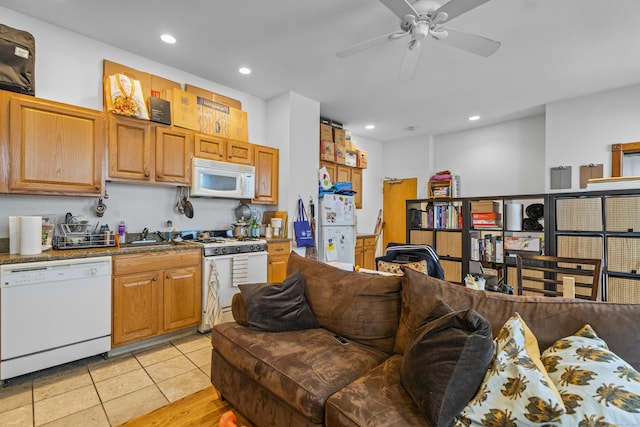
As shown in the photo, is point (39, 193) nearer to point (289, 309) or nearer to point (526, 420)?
point (289, 309)

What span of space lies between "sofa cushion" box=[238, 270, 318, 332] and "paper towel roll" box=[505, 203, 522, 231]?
9.71 ft

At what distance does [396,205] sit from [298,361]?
5012 mm

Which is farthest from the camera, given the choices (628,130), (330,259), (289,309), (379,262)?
(330,259)

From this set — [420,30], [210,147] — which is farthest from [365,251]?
[420,30]

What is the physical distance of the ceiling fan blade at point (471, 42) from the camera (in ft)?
6.89

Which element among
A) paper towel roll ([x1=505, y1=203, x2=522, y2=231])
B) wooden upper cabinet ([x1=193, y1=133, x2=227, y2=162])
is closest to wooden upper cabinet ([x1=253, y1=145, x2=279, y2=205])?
wooden upper cabinet ([x1=193, y1=133, x2=227, y2=162])

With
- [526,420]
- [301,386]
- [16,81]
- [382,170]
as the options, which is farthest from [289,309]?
[382,170]

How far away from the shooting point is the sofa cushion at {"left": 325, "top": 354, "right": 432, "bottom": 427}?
1.12 m

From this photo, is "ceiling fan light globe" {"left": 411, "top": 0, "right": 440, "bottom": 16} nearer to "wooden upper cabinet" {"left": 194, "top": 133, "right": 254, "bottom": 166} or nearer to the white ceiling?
the white ceiling

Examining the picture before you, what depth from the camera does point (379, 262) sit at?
270 cm

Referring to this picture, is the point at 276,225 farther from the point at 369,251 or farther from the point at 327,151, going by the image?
the point at 369,251

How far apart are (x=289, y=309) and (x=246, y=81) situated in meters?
2.92

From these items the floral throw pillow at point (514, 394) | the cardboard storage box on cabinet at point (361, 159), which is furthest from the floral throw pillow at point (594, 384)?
the cardboard storage box on cabinet at point (361, 159)

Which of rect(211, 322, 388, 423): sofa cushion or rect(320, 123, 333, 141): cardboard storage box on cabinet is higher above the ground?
rect(320, 123, 333, 141): cardboard storage box on cabinet
